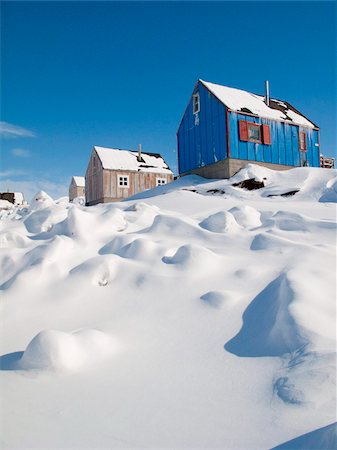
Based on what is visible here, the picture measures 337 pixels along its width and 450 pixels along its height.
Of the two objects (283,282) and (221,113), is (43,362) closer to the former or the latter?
(283,282)

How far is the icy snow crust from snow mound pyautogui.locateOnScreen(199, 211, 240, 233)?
0.04 meters

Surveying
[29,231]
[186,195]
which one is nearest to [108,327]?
[29,231]

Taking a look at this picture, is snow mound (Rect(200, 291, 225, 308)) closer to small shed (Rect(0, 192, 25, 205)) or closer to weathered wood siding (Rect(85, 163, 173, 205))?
weathered wood siding (Rect(85, 163, 173, 205))

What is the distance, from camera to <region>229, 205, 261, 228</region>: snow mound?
Answer: 19.5 feet

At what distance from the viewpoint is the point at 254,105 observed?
17.3 m

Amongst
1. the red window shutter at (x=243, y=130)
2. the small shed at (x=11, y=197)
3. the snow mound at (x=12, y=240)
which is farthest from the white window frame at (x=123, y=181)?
the small shed at (x=11, y=197)

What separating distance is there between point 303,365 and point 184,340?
3.38 ft

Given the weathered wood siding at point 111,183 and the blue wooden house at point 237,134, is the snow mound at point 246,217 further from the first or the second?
the weathered wood siding at point 111,183

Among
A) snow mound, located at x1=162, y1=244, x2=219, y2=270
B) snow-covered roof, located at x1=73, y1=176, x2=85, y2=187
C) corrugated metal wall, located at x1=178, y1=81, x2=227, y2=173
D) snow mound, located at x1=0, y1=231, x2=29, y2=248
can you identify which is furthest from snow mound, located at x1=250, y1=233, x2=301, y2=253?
snow-covered roof, located at x1=73, y1=176, x2=85, y2=187

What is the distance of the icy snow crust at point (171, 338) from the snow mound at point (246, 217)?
34cm

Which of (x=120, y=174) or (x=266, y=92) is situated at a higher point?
(x=266, y=92)

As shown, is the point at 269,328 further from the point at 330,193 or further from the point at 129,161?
the point at 129,161

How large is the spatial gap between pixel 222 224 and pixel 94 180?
857 inches

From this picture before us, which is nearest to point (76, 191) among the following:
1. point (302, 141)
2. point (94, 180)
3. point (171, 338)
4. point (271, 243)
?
point (94, 180)
